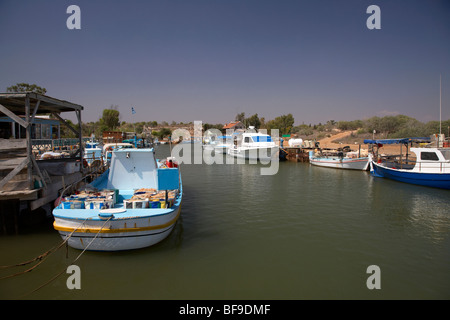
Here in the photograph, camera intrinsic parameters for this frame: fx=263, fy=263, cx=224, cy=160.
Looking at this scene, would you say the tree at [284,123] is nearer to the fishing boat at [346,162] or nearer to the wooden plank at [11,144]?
the fishing boat at [346,162]

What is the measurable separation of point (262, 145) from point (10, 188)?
30.9 metres

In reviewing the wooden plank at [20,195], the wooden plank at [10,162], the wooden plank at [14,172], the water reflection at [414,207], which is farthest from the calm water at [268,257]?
the wooden plank at [10,162]

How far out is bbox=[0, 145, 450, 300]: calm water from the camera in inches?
269

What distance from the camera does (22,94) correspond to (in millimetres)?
8984

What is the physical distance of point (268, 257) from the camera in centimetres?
860

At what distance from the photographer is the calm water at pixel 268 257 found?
6.84 m

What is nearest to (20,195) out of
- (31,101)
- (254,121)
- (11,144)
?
(11,144)

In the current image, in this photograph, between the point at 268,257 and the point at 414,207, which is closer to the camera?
the point at 268,257

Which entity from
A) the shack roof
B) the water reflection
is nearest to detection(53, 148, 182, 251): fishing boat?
the shack roof

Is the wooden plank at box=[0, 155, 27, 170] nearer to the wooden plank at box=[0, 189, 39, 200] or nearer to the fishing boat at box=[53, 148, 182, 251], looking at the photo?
the wooden plank at box=[0, 189, 39, 200]

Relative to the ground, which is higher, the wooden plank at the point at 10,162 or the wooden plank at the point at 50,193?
the wooden plank at the point at 10,162

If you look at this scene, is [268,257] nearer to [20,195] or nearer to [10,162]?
[20,195]
